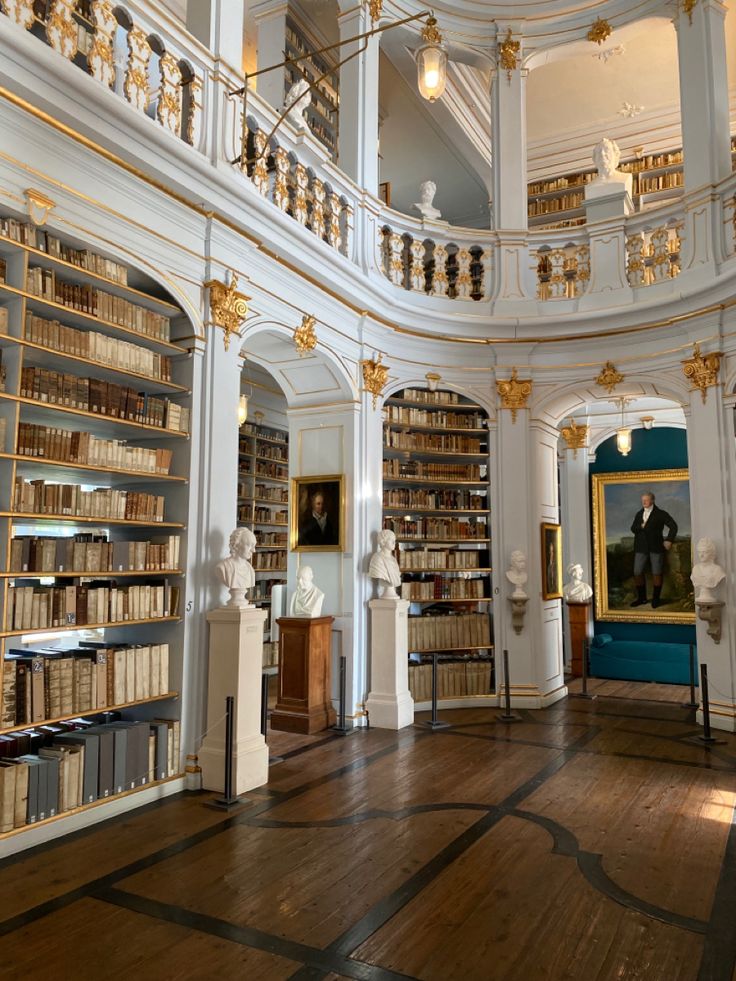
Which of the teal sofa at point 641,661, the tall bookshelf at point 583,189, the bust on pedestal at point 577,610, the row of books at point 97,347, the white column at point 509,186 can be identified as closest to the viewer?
the row of books at point 97,347

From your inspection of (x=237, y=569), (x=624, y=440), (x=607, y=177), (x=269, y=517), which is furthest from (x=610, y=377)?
(x=237, y=569)

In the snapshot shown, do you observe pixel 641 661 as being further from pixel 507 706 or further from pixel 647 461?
pixel 507 706

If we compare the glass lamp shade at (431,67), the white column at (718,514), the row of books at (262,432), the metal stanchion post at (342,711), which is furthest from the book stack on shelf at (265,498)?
the glass lamp shade at (431,67)

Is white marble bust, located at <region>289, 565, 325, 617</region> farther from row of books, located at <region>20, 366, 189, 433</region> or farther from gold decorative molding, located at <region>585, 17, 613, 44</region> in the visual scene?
gold decorative molding, located at <region>585, 17, 613, 44</region>

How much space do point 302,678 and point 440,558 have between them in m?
2.27

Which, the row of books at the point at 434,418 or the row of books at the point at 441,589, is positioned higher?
the row of books at the point at 434,418

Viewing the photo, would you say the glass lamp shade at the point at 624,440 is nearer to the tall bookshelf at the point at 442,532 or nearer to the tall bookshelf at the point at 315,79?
the tall bookshelf at the point at 442,532

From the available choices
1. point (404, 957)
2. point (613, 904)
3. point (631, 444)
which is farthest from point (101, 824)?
point (631, 444)

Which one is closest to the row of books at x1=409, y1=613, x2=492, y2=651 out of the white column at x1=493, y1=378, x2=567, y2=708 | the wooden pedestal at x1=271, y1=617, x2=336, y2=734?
the white column at x1=493, y1=378, x2=567, y2=708

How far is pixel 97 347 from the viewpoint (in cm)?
450

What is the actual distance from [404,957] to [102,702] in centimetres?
241

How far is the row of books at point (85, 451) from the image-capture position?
4074 millimetres

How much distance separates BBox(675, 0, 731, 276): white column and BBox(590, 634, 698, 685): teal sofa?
5.12 m

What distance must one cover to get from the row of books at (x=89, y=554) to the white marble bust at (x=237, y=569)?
346 mm
